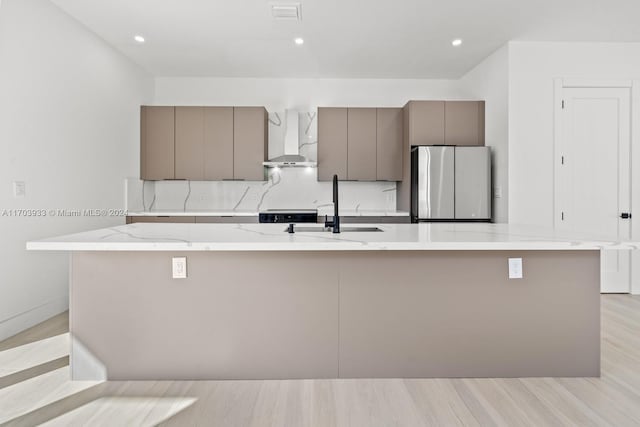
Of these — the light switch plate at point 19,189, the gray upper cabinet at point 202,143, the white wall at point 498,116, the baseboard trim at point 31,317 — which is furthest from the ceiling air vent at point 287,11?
the baseboard trim at point 31,317

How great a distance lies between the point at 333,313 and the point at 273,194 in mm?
3335

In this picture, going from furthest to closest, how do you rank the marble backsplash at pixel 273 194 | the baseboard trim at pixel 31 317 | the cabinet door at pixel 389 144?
the marble backsplash at pixel 273 194, the cabinet door at pixel 389 144, the baseboard trim at pixel 31 317

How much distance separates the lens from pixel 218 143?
4945 mm

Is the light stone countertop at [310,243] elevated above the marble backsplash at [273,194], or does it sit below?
below

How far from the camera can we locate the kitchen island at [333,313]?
7.15 ft

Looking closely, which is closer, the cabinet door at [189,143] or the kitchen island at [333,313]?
the kitchen island at [333,313]

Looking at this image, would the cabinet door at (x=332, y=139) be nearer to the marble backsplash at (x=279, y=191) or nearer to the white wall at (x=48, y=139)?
the marble backsplash at (x=279, y=191)

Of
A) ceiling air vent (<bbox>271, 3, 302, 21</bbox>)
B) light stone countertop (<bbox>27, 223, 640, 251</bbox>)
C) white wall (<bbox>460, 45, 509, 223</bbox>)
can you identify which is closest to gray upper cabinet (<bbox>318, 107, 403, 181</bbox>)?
white wall (<bbox>460, 45, 509, 223</bbox>)

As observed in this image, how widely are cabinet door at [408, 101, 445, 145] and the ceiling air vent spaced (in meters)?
Result: 1.79

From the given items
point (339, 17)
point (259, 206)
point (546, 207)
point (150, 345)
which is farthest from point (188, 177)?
point (546, 207)

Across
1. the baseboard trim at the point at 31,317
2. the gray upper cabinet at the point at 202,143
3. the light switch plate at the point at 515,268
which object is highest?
the gray upper cabinet at the point at 202,143

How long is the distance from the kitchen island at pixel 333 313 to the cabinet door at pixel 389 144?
2887mm

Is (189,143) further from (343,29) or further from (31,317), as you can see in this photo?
(31,317)

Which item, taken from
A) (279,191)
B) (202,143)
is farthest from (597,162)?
(202,143)
